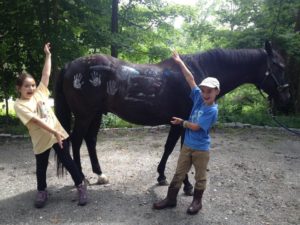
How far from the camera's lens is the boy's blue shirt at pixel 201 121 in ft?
11.8

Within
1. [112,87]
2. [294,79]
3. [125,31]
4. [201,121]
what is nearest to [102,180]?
[112,87]

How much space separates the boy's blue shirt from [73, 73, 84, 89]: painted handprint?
5.02ft

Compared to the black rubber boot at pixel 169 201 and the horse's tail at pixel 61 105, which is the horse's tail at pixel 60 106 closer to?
the horse's tail at pixel 61 105

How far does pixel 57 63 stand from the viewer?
8039 millimetres

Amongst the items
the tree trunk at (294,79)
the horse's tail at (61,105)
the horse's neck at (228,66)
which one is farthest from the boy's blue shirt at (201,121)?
the tree trunk at (294,79)

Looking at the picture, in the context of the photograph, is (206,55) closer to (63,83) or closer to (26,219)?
(63,83)

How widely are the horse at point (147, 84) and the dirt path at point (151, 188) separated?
58cm

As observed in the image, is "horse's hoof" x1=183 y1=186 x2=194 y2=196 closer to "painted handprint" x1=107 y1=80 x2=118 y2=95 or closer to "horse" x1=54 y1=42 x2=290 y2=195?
"horse" x1=54 y1=42 x2=290 y2=195

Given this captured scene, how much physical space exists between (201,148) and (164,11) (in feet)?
21.0

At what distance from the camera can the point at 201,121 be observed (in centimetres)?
359

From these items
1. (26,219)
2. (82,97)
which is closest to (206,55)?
(82,97)

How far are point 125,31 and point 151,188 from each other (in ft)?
17.6

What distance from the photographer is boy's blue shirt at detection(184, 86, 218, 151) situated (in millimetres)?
3592

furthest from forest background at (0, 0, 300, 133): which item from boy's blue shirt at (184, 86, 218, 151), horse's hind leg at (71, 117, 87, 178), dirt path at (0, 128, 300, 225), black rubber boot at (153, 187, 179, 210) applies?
black rubber boot at (153, 187, 179, 210)
